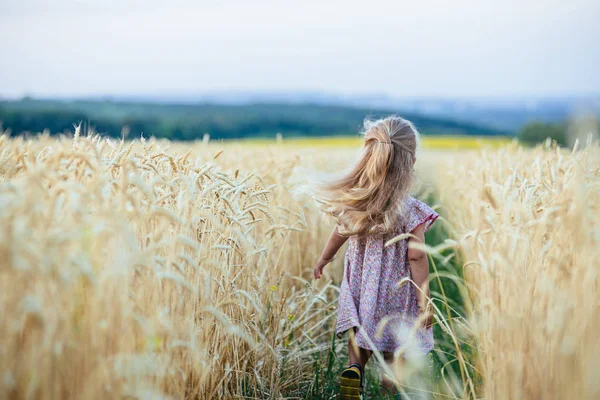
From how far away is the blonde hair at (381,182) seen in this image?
117 inches

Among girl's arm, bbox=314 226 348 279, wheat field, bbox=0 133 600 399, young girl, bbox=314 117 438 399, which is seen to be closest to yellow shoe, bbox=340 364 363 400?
young girl, bbox=314 117 438 399


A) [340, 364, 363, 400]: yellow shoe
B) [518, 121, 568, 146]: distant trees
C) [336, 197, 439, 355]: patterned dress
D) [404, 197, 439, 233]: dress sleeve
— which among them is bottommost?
[340, 364, 363, 400]: yellow shoe

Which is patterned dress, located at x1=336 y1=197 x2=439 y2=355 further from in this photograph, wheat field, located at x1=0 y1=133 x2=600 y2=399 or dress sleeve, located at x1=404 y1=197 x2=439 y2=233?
wheat field, located at x1=0 y1=133 x2=600 y2=399

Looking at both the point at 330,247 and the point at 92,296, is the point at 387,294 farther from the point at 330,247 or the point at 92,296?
the point at 92,296

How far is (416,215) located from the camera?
118 inches

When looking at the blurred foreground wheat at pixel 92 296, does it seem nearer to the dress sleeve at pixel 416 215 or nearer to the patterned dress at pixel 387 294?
the patterned dress at pixel 387 294

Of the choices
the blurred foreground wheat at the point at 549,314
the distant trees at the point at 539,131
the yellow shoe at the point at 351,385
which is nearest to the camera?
the blurred foreground wheat at the point at 549,314

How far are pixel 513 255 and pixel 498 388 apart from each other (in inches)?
19.8

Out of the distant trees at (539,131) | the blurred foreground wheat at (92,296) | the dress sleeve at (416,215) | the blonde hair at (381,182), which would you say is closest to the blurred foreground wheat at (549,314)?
the dress sleeve at (416,215)

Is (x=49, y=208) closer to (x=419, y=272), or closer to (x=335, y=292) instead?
(x=419, y=272)

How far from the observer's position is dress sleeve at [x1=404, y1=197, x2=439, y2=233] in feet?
9.75

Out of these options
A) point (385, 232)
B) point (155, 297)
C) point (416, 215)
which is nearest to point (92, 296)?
point (155, 297)

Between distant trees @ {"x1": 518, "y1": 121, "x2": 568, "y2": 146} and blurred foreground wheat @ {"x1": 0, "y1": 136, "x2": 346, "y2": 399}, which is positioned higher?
distant trees @ {"x1": 518, "y1": 121, "x2": 568, "y2": 146}

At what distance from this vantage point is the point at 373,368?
12.6 feet
